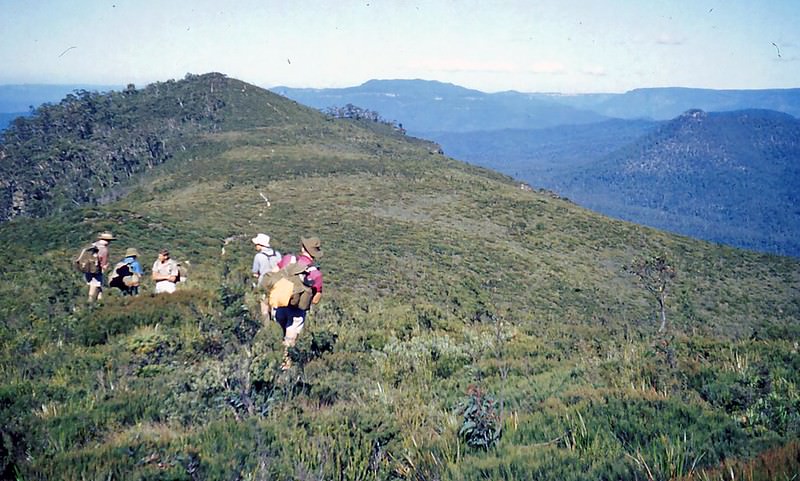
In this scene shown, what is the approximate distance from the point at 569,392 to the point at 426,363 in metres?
1.94

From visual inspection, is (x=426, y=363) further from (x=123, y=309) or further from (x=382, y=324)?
(x=123, y=309)

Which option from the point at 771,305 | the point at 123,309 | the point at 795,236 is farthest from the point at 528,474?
the point at 795,236

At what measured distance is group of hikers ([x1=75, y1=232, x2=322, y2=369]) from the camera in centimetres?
634

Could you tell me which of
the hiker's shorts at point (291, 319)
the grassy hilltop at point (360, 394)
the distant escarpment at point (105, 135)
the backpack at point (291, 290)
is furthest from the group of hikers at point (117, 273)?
the distant escarpment at point (105, 135)

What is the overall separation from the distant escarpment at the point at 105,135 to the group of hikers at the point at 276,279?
4344cm

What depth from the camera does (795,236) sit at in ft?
577

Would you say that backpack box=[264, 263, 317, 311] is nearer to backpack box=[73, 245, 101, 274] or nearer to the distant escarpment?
backpack box=[73, 245, 101, 274]

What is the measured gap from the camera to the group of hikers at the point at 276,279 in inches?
250

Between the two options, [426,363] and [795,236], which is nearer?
[426,363]

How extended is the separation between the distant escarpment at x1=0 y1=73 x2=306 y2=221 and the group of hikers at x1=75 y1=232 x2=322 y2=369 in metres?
43.4

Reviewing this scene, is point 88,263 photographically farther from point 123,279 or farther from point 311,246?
point 311,246

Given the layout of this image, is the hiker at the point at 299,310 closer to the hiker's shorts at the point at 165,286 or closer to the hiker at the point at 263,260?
the hiker at the point at 263,260

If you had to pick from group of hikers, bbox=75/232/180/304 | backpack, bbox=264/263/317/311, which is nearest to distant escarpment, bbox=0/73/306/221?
group of hikers, bbox=75/232/180/304

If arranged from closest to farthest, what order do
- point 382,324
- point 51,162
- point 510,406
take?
point 510,406 → point 382,324 → point 51,162
